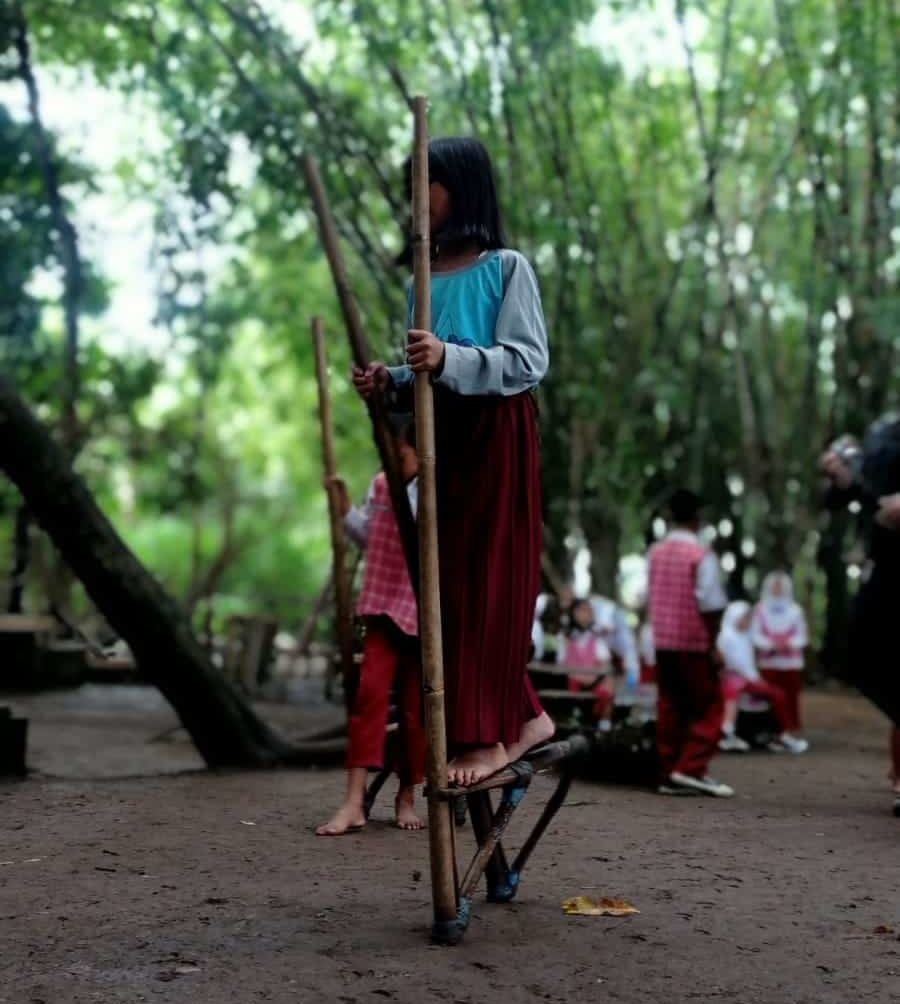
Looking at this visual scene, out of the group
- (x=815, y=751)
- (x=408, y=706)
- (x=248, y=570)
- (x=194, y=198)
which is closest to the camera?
(x=408, y=706)

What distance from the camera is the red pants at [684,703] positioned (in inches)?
330

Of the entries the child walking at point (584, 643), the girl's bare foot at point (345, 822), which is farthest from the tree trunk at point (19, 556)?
the girl's bare foot at point (345, 822)

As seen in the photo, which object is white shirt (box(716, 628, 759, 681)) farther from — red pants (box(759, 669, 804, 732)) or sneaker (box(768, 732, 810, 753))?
sneaker (box(768, 732, 810, 753))

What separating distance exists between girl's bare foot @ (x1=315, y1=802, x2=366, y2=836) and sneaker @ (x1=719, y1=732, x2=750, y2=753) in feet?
19.6

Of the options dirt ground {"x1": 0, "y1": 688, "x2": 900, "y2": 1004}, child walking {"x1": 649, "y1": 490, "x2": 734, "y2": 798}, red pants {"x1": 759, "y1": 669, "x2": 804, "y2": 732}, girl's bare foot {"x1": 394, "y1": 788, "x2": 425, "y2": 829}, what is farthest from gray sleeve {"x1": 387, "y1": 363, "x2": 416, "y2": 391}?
red pants {"x1": 759, "y1": 669, "x2": 804, "y2": 732}

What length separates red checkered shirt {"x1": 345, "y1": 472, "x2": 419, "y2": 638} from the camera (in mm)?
5988

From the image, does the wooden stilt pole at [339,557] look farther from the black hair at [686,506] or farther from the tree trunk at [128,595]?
the black hair at [686,506]

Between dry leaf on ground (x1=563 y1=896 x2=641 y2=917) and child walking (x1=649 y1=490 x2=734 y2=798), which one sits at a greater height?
child walking (x1=649 y1=490 x2=734 y2=798)

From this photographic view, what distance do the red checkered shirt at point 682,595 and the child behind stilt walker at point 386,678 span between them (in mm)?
2813

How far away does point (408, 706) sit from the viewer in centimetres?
605

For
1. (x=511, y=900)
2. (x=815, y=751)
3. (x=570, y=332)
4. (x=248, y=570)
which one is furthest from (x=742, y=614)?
(x=248, y=570)

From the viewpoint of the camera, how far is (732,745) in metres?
11.3

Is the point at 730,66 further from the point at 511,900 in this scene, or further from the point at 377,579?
the point at 511,900

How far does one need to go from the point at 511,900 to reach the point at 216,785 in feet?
10.9
